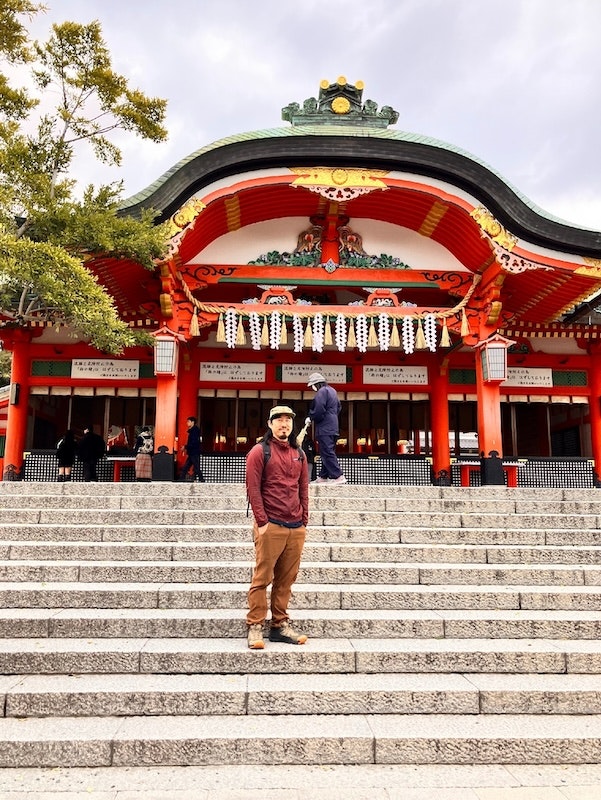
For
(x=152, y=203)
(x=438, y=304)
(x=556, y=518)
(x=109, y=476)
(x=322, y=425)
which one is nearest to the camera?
(x=556, y=518)

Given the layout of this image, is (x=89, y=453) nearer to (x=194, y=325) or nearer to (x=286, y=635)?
(x=194, y=325)

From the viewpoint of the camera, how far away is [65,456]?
12570 millimetres

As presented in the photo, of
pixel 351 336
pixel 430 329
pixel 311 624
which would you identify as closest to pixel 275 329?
pixel 351 336

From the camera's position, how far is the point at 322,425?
878 cm

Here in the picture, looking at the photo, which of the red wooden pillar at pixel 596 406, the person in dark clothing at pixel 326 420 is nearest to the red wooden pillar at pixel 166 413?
the person in dark clothing at pixel 326 420

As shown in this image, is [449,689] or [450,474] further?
[450,474]

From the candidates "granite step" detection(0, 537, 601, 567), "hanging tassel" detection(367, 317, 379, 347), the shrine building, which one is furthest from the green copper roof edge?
"granite step" detection(0, 537, 601, 567)

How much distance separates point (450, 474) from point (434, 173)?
258 inches

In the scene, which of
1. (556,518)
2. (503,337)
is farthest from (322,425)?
(503,337)

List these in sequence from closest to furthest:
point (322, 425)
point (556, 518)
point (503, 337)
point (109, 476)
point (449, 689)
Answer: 1. point (449, 689)
2. point (556, 518)
3. point (322, 425)
4. point (503, 337)
5. point (109, 476)

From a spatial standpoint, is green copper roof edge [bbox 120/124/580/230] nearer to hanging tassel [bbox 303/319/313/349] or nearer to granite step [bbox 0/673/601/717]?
hanging tassel [bbox 303/319/313/349]

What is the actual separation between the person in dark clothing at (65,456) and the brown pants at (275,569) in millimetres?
9143

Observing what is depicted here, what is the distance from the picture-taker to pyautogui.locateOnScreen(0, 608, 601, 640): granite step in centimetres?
466

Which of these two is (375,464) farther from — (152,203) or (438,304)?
(152,203)
